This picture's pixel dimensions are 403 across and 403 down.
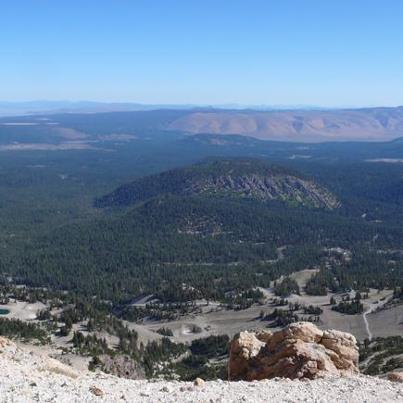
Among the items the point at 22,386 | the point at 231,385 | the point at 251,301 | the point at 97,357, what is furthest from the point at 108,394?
the point at 251,301

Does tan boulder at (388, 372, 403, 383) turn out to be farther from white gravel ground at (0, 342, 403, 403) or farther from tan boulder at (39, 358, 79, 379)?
tan boulder at (39, 358, 79, 379)

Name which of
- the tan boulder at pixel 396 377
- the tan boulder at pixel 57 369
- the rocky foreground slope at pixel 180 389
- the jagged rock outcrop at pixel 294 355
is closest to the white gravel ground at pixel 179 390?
the rocky foreground slope at pixel 180 389

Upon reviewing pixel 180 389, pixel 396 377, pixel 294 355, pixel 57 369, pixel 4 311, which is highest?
pixel 180 389

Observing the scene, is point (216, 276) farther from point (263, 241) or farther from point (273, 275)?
point (263, 241)

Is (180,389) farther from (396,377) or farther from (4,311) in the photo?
(4,311)

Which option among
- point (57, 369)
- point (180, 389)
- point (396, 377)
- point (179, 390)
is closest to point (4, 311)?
point (57, 369)

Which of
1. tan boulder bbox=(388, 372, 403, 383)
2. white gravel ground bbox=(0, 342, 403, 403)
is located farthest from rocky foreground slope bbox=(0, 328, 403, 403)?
tan boulder bbox=(388, 372, 403, 383)

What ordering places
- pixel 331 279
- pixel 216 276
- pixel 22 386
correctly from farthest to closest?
pixel 216 276 → pixel 331 279 → pixel 22 386
